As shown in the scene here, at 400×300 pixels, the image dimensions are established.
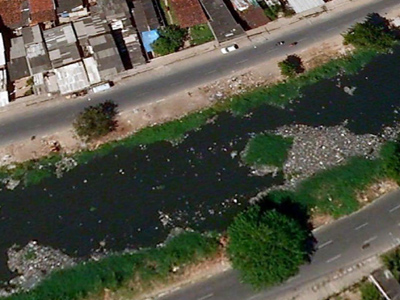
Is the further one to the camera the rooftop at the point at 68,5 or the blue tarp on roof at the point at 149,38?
the rooftop at the point at 68,5

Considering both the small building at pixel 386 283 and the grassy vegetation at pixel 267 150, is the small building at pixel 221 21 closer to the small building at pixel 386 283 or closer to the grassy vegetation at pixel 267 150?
the grassy vegetation at pixel 267 150

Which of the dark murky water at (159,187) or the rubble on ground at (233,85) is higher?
the rubble on ground at (233,85)

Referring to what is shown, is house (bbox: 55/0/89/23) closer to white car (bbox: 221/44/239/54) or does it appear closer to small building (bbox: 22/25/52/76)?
small building (bbox: 22/25/52/76)

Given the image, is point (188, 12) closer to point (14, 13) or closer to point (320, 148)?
point (14, 13)

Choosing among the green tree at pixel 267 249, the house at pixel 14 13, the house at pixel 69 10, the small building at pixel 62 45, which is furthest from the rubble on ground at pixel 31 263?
the house at pixel 69 10

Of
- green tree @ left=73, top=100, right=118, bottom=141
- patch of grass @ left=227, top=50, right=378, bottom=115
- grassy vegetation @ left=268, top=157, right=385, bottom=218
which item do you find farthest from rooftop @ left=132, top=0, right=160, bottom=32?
grassy vegetation @ left=268, top=157, right=385, bottom=218

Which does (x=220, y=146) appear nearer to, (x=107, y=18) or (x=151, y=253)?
(x=151, y=253)
